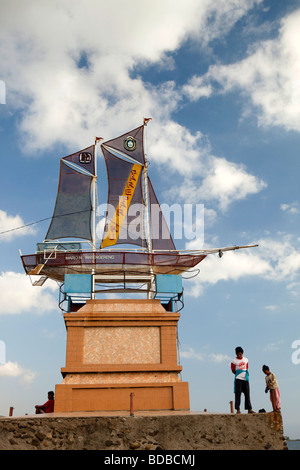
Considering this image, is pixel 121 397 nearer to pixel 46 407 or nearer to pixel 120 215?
pixel 46 407

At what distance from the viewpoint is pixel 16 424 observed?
A: 10.9 metres

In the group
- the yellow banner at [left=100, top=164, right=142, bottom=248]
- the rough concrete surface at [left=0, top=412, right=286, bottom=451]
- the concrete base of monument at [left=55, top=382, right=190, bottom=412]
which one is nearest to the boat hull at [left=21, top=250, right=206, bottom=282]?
the yellow banner at [left=100, top=164, right=142, bottom=248]

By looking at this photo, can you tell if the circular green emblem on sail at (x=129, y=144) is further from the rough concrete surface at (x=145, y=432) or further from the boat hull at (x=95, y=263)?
the rough concrete surface at (x=145, y=432)

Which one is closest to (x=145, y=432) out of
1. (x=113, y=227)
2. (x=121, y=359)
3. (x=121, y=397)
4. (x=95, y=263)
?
(x=121, y=397)

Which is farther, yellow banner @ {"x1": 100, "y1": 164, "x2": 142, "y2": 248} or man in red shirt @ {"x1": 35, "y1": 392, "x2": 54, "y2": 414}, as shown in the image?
yellow banner @ {"x1": 100, "y1": 164, "x2": 142, "y2": 248}

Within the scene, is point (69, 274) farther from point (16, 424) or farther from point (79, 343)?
point (16, 424)

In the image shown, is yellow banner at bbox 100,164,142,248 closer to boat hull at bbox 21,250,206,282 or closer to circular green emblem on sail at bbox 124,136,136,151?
boat hull at bbox 21,250,206,282

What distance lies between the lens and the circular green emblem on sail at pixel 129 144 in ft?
76.1

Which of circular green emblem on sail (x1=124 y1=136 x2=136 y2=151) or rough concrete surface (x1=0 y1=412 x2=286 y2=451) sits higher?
circular green emblem on sail (x1=124 y1=136 x2=136 y2=151)

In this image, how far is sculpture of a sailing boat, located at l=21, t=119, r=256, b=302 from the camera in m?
19.8

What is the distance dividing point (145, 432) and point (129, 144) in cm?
1586

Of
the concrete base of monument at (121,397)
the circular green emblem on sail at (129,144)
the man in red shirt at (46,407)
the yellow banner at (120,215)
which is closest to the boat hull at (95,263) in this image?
the yellow banner at (120,215)

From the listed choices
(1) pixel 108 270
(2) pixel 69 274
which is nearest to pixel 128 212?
(1) pixel 108 270
